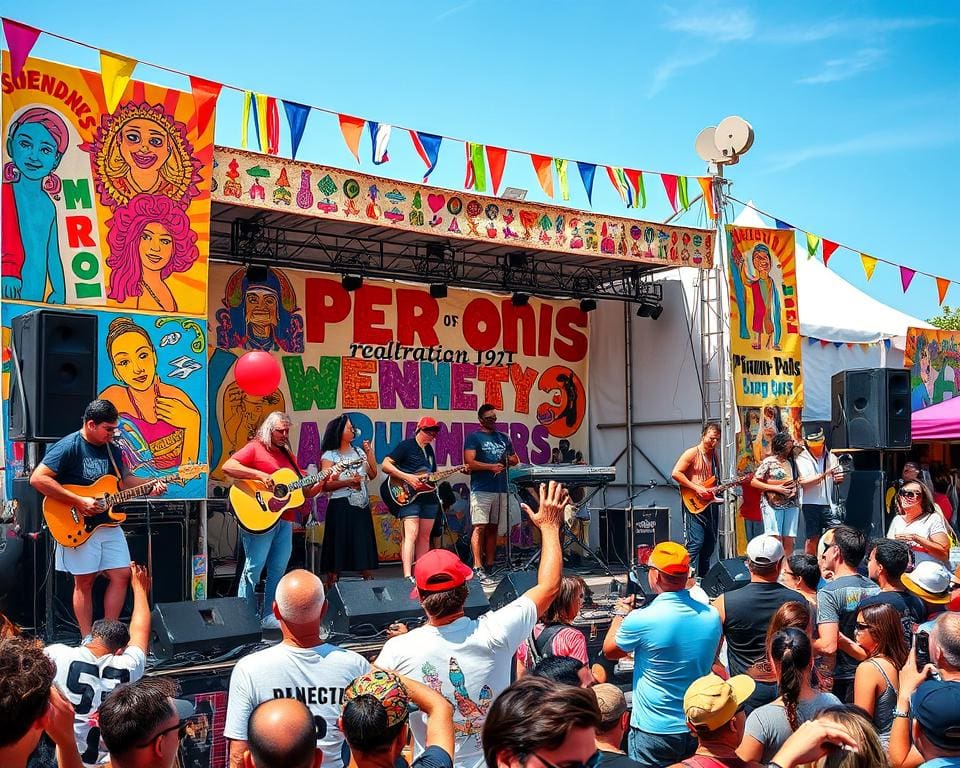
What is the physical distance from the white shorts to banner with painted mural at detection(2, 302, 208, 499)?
80 centimetres

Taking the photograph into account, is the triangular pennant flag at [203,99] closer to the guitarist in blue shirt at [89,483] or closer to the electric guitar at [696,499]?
the guitarist in blue shirt at [89,483]

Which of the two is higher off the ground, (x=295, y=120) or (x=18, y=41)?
(x=18, y=41)

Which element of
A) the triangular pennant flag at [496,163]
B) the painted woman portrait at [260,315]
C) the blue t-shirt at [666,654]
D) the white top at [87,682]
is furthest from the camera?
the painted woman portrait at [260,315]

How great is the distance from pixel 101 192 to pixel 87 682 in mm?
4469

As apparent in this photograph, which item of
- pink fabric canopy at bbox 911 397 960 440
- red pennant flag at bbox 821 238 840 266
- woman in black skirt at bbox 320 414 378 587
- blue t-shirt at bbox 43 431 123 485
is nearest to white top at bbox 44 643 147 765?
blue t-shirt at bbox 43 431 123 485

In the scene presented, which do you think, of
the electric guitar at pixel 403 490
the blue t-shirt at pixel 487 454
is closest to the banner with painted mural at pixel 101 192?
the electric guitar at pixel 403 490

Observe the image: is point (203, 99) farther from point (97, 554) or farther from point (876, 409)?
point (876, 409)

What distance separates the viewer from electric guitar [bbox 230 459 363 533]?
6238mm

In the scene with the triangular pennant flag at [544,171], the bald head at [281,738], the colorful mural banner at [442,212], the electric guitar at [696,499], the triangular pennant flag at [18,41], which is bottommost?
the electric guitar at [696,499]

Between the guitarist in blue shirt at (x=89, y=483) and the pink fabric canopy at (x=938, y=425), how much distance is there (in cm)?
947

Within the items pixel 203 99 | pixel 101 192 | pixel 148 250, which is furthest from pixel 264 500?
pixel 203 99

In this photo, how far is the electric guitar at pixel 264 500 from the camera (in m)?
6.24

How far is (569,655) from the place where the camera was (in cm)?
341

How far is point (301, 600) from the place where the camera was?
8.86 ft
